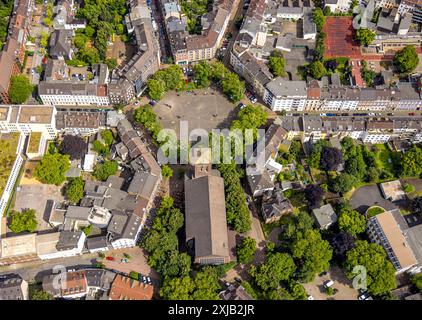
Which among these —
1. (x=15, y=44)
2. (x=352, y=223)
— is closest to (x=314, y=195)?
(x=352, y=223)

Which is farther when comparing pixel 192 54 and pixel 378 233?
pixel 192 54

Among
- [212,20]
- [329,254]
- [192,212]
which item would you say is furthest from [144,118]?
[329,254]

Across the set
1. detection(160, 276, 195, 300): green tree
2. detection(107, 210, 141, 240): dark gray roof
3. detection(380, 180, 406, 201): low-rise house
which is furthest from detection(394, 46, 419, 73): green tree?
detection(107, 210, 141, 240): dark gray roof

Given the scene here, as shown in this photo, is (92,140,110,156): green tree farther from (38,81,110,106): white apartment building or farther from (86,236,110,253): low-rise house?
(86,236,110,253): low-rise house

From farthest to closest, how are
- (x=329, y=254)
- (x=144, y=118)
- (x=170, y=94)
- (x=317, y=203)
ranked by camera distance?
(x=170, y=94)
(x=144, y=118)
(x=317, y=203)
(x=329, y=254)

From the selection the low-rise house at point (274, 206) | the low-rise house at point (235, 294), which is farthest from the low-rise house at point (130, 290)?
the low-rise house at point (274, 206)

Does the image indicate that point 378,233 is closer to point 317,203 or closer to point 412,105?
point 317,203
